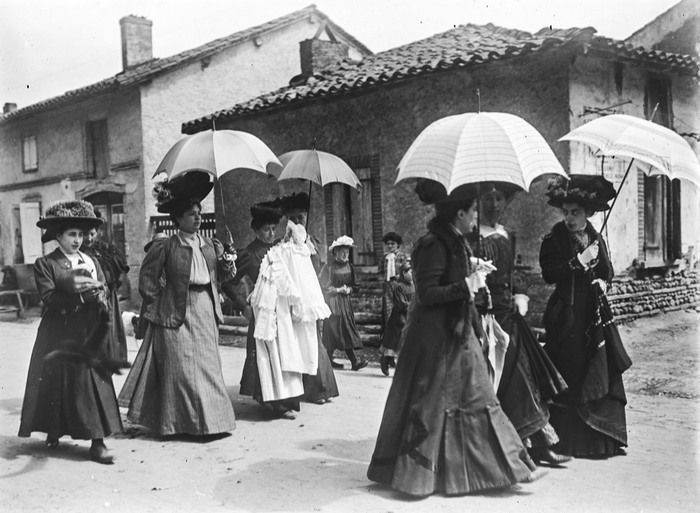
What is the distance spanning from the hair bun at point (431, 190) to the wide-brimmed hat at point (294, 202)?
2.94 m

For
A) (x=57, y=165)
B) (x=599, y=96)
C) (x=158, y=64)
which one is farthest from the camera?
(x=57, y=165)

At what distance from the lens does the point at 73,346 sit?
523 cm

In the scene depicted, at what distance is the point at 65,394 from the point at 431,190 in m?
3.00

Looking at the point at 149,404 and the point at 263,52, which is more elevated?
the point at 263,52

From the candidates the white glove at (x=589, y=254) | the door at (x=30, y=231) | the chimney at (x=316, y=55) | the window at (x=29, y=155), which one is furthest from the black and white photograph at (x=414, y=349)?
the window at (x=29, y=155)

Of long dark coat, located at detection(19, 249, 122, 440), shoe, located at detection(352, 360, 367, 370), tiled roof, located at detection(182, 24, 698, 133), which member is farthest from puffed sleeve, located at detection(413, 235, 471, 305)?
Result: tiled roof, located at detection(182, 24, 698, 133)

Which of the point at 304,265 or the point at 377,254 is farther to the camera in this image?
the point at 377,254

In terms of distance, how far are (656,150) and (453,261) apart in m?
1.48

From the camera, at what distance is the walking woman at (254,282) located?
21.9 ft

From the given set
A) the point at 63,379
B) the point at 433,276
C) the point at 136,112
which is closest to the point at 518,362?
the point at 433,276

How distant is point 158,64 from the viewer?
19.6 meters

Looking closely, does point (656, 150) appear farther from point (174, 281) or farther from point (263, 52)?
point (263, 52)

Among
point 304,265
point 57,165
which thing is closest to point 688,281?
point 304,265

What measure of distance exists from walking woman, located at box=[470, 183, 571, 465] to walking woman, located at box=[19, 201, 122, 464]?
272 centimetres
